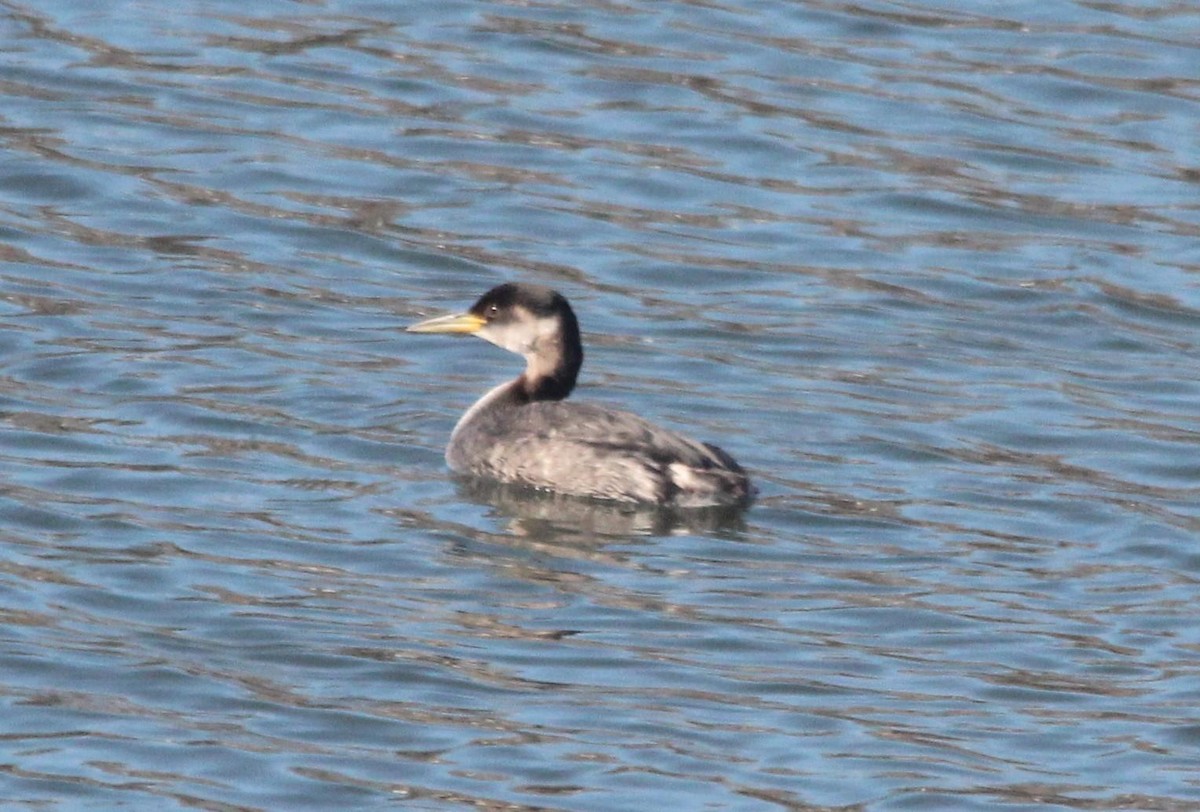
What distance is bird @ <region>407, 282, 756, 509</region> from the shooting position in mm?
11742

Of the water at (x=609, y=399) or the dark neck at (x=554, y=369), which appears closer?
the water at (x=609, y=399)

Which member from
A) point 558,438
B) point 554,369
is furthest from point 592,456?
point 554,369

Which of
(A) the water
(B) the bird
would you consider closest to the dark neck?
(B) the bird

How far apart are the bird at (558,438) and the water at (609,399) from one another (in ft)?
0.62

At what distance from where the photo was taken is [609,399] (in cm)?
1352

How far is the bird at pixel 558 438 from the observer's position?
38.5 feet

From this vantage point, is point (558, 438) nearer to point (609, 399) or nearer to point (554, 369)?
point (554, 369)

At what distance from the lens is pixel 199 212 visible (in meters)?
15.9

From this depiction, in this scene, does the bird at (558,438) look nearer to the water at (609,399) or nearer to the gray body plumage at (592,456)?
the gray body plumage at (592,456)

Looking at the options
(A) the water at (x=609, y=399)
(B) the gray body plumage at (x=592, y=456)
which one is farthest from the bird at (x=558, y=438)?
(A) the water at (x=609, y=399)

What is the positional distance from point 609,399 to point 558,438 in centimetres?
141

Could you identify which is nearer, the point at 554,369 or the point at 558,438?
the point at 558,438

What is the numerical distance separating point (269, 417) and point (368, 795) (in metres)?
4.38

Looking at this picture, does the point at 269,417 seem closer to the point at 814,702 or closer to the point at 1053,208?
the point at 814,702
